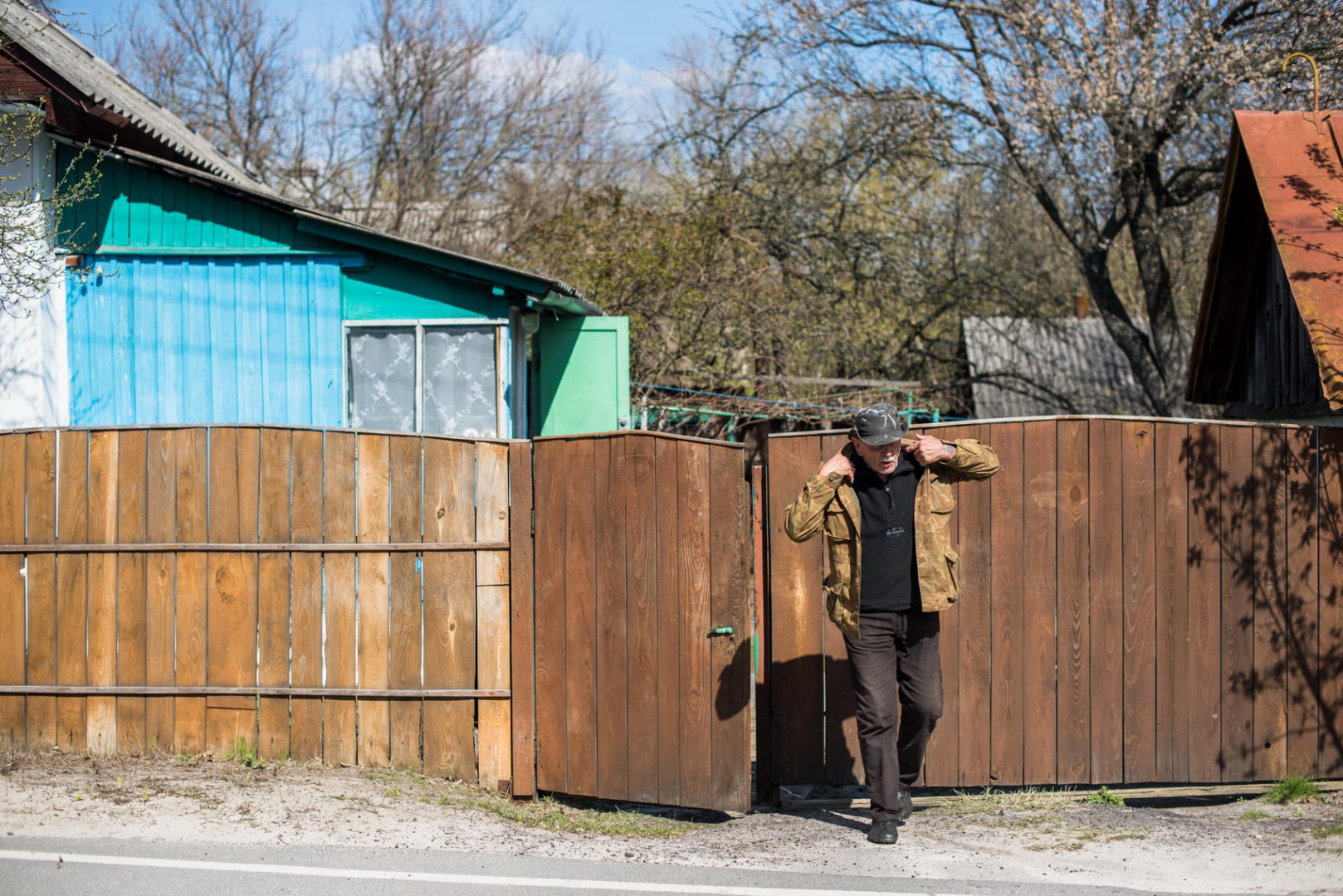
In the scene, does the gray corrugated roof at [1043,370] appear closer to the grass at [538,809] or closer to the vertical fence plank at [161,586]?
the grass at [538,809]

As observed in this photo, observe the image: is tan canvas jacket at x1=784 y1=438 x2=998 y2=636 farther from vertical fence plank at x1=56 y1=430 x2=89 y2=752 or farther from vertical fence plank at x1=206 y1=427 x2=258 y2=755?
vertical fence plank at x1=56 y1=430 x2=89 y2=752

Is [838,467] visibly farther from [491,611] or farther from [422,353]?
[422,353]

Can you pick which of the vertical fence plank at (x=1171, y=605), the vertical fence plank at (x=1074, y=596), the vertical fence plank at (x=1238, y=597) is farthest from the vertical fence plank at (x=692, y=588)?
the vertical fence plank at (x=1238, y=597)

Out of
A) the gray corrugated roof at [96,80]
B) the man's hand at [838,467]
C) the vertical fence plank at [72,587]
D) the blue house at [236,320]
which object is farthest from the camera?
the blue house at [236,320]

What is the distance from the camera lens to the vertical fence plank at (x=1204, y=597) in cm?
625

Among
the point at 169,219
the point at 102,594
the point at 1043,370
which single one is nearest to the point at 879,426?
the point at 102,594

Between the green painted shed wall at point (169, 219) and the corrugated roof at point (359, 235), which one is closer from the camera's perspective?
the corrugated roof at point (359, 235)

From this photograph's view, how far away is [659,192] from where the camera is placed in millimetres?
22312

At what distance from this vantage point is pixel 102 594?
6.43 meters

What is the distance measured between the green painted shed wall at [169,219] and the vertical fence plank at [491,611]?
5128 mm

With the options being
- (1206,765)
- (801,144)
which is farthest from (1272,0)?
(1206,765)

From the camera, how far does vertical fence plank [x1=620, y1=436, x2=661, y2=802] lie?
608cm

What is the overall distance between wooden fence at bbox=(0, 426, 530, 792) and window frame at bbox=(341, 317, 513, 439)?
419 centimetres

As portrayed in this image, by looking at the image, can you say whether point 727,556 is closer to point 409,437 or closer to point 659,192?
point 409,437
